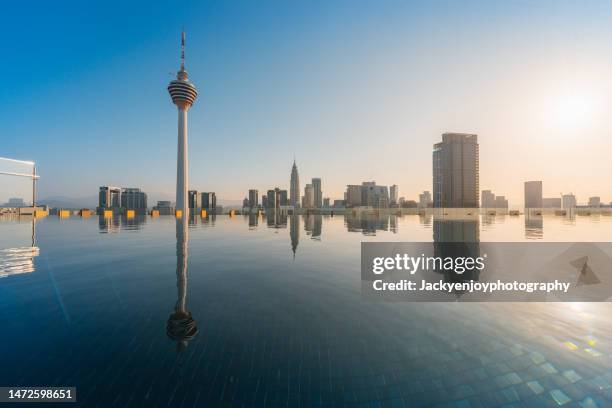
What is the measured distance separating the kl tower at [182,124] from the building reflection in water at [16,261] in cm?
12604

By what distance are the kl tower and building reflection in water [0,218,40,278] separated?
12604 centimetres

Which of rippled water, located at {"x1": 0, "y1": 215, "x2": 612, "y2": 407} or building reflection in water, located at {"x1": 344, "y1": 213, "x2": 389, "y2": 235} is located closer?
rippled water, located at {"x1": 0, "y1": 215, "x2": 612, "y2": 407}

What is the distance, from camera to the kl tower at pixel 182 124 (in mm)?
150250

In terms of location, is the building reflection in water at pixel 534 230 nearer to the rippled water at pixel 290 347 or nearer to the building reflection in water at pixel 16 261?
the rippled water at pixel 290 347

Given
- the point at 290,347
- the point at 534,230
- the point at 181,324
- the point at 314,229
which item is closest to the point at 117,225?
the point at 314,229

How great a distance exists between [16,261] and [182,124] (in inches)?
6079

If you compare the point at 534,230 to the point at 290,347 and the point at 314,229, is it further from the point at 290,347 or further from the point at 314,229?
the point at 290,347

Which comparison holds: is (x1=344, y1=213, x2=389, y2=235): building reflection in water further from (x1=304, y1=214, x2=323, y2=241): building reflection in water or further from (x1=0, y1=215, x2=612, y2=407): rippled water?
(x1=0, y1=215, x2=612, y2=407): rippled water

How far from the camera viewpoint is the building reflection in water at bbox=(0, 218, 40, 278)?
704 inches

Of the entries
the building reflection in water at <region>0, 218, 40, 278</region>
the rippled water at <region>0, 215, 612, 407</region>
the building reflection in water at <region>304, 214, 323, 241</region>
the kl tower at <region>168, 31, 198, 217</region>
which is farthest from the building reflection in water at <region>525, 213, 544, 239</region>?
the kl tower at <region>168, 31, 198, 217</region>

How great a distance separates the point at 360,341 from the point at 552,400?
528cm

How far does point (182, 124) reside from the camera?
509 ft

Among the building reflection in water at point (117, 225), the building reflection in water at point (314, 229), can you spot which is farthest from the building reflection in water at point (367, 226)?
the building reflection in water at point (117, 225)

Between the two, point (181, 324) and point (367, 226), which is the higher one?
point (181, 324)
